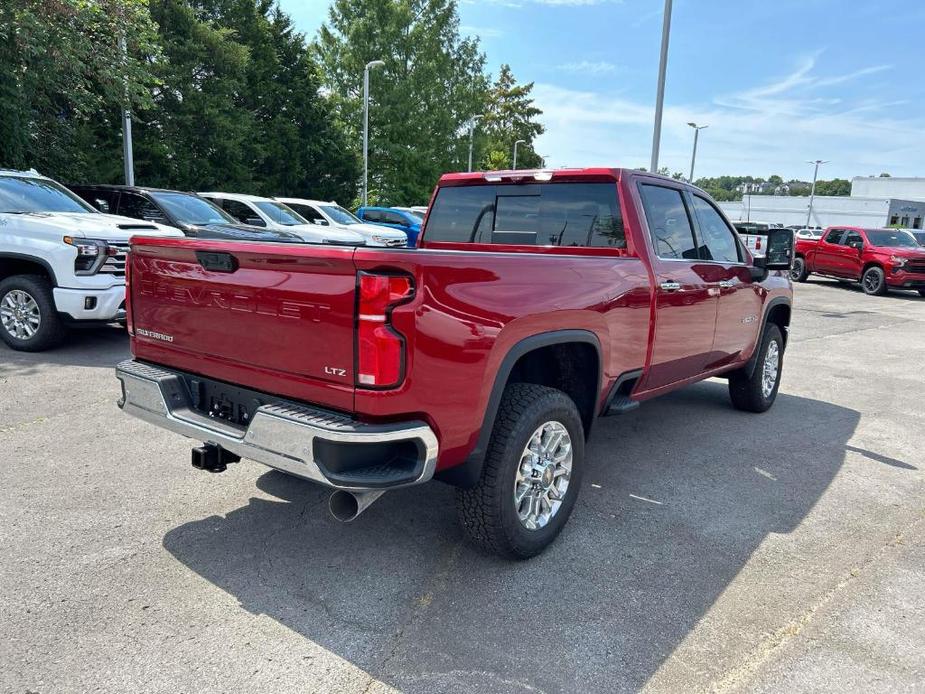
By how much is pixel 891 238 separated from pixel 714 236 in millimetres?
17564

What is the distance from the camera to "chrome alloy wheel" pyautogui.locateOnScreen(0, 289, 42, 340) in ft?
23.0

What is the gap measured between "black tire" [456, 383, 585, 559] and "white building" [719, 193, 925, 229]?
7029 centimetres

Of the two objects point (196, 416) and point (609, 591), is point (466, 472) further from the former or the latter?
point (196, 416)

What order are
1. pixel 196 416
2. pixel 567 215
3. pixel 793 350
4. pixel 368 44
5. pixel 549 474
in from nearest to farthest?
1. pixel 196 416
2. pixel 549 474
3. pixel 567 215
4. pixel 793 350
5. pixel 368 44

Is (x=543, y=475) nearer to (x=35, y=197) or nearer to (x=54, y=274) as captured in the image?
(x=54, y=274)

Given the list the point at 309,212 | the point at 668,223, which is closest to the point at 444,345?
the point at 668,223

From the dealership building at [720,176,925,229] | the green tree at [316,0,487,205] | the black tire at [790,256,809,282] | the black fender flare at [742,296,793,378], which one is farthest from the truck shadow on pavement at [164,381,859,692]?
the dealership building at [720,176,925,229]

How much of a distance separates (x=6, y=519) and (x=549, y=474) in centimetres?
282

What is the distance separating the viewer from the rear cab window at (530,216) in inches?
166

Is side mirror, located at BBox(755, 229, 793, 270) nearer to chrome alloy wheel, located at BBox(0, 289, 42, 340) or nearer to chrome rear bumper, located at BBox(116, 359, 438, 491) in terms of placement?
chrome rear bumper, located at BBox(116, 359, 438, 491)

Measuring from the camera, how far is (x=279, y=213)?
44.5 feet

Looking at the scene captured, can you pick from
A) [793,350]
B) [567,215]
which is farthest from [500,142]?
[567,215]

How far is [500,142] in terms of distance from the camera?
216 ft

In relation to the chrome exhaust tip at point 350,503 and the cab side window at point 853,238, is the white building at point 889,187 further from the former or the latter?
the chrome exhaust tip at point 350,503
